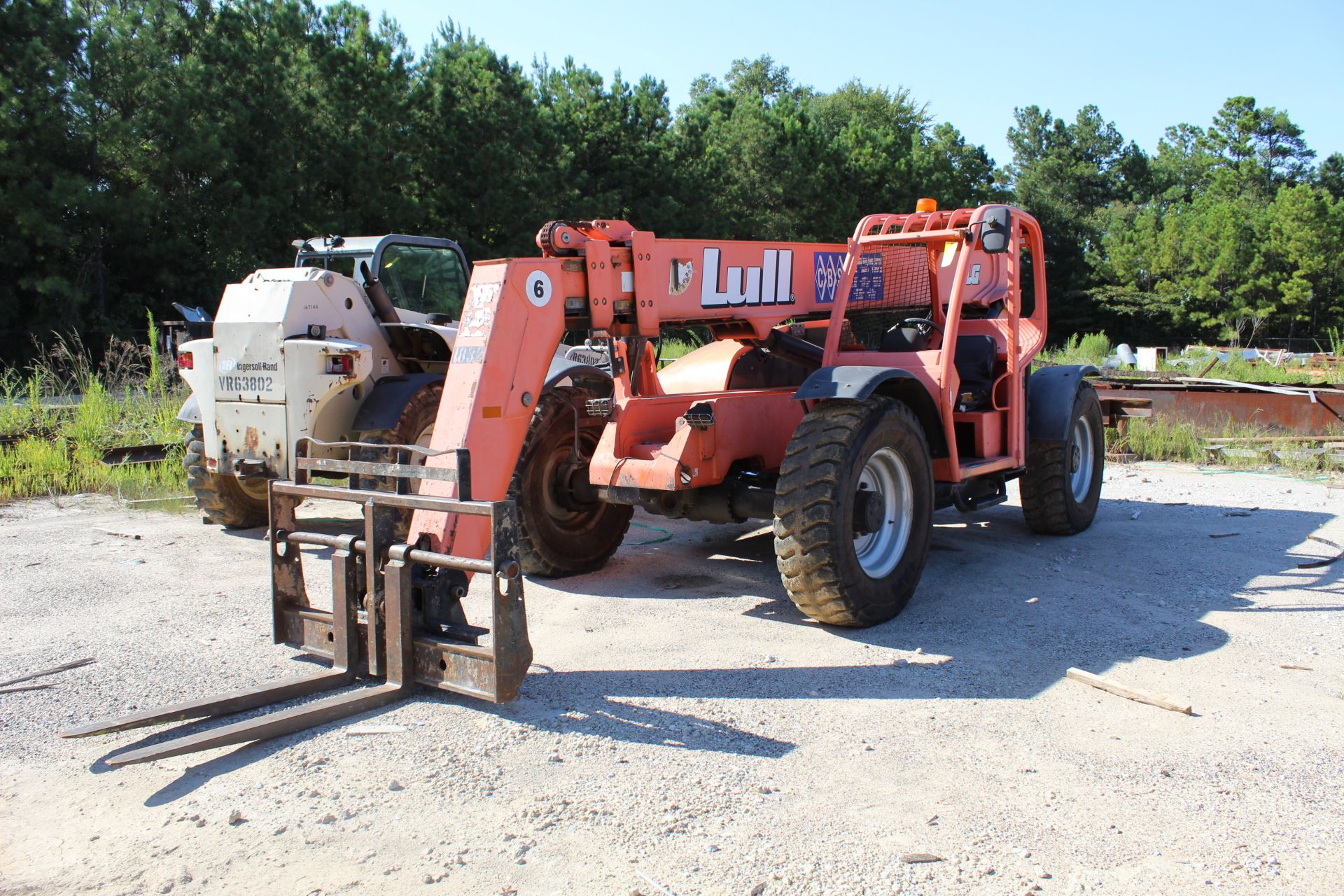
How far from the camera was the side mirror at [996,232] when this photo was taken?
6098 mm

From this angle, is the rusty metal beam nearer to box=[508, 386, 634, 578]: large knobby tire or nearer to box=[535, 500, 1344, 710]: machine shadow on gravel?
box=[535, 500, 1344, 710]: machine shadow on gravel

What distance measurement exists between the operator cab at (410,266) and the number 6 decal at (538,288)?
392cm

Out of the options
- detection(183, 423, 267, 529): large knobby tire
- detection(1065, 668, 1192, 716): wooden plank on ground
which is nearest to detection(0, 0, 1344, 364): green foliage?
detection(183, 423, 267, 529): large knobby tire

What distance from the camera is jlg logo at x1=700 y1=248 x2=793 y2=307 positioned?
5934 millimetres

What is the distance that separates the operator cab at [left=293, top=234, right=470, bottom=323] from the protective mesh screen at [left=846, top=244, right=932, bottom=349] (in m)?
3.66

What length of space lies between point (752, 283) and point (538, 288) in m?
1.59

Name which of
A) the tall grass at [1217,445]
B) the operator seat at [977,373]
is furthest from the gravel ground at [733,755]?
the tall grass at [1217,445]

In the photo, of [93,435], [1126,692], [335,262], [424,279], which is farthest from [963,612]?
[93,435]

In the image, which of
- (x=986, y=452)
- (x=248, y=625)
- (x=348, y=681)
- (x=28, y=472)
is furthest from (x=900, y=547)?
(x=28, y=472)

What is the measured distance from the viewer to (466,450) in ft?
14.2

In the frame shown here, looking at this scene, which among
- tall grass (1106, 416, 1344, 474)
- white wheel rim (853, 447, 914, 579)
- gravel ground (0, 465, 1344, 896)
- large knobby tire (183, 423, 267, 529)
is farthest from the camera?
tall grass (1106, 416, 1344, 474)

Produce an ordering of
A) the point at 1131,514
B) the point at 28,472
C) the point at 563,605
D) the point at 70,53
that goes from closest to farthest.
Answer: the point at 563,605
the point at 1131,514
the point at 28,472
the point at 70,53

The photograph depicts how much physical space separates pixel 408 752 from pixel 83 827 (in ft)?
3.31

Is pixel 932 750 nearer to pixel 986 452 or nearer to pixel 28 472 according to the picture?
pixel 986 452
